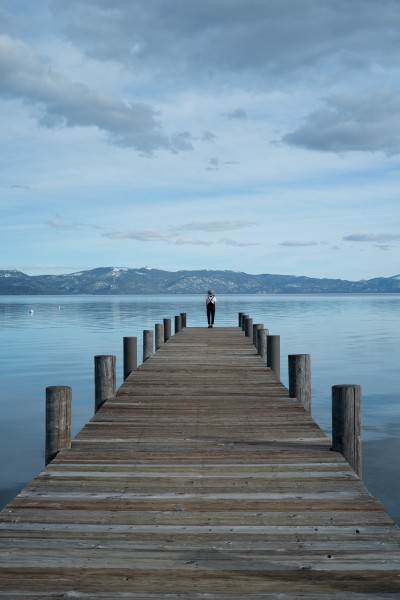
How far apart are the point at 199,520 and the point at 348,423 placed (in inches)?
115

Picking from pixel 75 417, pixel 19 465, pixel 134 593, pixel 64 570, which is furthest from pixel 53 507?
pixel 75 417

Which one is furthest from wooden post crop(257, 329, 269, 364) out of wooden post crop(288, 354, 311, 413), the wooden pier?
the wooden pier

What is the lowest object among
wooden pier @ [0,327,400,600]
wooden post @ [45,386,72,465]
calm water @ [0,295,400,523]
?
calm water @ [0,295,400,523]

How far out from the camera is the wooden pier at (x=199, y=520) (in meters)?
4.45

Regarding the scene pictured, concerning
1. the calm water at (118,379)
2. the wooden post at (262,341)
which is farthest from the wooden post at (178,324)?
the wooden post at (262,341)

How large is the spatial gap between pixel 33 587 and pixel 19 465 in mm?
10520

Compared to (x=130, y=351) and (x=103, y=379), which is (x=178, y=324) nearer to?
(x=130, y=351)

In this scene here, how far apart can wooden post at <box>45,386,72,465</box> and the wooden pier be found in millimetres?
363

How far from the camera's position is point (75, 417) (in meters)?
19.7

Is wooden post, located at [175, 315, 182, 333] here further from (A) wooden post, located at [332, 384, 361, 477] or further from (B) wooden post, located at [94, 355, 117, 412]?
(A) wooden post, located at [332, 384, 361, 477]

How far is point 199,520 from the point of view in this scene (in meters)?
5.63

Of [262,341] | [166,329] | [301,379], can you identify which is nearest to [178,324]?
[166,329]

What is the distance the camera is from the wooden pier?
445cm

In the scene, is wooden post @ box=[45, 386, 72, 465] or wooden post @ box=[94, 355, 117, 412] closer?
wooden post @ box=[45, 386, 72, 465]
